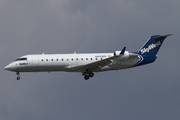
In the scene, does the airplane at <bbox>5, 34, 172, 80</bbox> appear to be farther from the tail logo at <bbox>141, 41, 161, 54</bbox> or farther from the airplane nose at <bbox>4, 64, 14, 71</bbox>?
the tail logo at <bbox>141, 41, 161, 54</bbox>

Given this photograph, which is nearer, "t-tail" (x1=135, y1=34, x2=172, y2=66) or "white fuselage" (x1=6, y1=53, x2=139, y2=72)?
"white fuselage" (x1=6, y1=53, x2=139, y2=72)

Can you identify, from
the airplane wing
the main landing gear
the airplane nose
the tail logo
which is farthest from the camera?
the tail logo

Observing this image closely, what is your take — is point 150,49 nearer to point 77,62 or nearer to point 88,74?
point 88,74

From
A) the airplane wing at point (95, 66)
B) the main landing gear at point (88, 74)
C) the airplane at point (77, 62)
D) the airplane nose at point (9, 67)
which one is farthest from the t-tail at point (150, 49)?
the airplane nose at point (9, 67)

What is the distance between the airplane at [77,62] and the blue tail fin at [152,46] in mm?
823

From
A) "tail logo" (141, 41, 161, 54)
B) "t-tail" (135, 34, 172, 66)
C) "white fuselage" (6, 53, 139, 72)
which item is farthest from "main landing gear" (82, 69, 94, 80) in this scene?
"tail logo" (141, 41, 161, 54)

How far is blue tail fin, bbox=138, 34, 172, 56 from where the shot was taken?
42406 mm

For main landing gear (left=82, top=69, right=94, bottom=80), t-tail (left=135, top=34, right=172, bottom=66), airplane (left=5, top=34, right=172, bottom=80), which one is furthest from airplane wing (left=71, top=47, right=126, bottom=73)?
t-tail (left=135, top=34, right=172, bottom=66)

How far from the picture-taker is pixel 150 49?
42.6 metres

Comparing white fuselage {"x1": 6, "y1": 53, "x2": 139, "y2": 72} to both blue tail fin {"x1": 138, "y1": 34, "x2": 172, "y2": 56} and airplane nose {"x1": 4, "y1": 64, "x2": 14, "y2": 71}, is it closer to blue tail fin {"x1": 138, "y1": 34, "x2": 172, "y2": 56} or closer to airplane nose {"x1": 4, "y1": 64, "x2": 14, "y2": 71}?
airplane nose {"x1": 4, "y1": 64, "x2": 14, "y2": 71}

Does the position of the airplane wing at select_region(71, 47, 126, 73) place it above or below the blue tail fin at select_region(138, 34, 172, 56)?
below

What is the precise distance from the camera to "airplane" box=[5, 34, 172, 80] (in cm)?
3875

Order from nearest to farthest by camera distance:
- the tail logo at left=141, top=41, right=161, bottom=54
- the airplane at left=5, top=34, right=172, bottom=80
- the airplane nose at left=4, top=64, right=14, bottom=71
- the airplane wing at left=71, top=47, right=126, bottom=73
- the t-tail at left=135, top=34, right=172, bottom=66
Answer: the airplane wing at left=71, top=47, right=126, bottom=73 < the airplane at left=5, top=34, right=172, bottom=80 < the airplane nose at left=4, top=64, right=14, bottom=71 < the t-tail at left=135, top=34, right=172, bottom=66 < the tail logo at left=141, top=41, right=161, bottom=54

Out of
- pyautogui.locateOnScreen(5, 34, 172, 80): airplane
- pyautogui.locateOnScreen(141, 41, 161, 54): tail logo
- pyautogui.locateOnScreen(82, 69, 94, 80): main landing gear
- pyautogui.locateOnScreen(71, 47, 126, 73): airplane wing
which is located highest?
pyautogui.locateOnScreen(141, 41, 161, 54): tail logo
